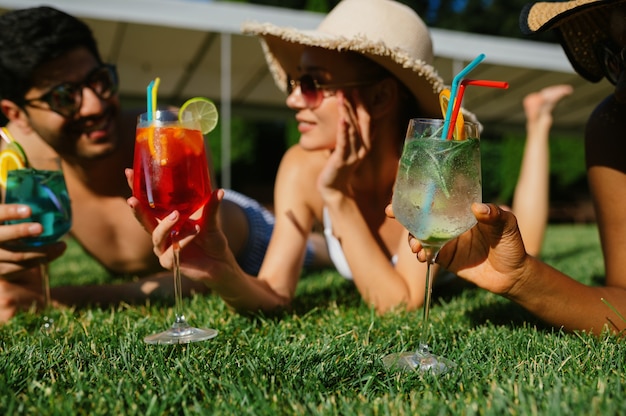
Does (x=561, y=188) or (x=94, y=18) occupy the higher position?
(x=94, y=18)

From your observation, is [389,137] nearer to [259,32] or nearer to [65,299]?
[259,32]

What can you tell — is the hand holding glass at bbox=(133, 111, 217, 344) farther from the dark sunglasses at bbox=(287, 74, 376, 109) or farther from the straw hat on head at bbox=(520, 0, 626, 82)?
the straw hat on head at bbox=(520, 0, 626, 82)

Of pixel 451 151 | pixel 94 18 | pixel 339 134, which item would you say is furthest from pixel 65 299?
pixel 94 18

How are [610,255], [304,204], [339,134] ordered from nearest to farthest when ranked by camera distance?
[610,255] < [339,134] < [304,204]

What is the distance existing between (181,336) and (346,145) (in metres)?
1.11

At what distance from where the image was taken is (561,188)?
1789 centimetres

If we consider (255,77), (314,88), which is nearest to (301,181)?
(314,88)

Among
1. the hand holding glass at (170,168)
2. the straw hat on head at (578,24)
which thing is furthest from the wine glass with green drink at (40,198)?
the straw hat on head at (578,24)

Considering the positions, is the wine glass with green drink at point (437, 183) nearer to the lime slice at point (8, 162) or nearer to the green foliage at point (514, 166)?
the lime slice at point (8, 162)

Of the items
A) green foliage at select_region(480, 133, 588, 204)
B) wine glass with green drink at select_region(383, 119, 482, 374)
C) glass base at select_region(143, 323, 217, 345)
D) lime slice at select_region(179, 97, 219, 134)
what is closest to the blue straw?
lime slice at select_region(179, 97, 219, 134)

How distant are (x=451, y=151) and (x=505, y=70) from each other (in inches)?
471

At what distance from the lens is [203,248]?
2.11 meters

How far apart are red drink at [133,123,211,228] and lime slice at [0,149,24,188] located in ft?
2.82

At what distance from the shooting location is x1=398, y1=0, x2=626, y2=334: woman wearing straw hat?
1769 millimetres
